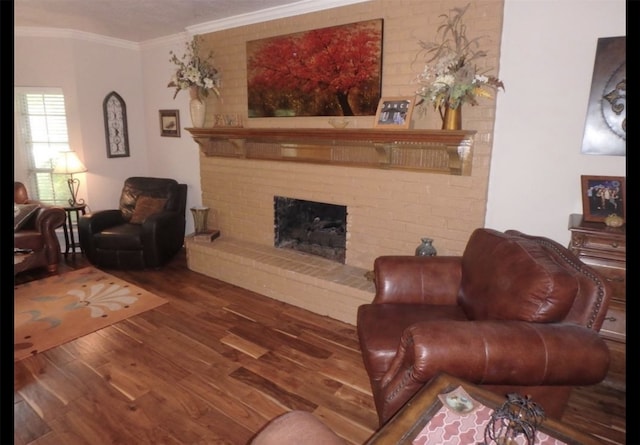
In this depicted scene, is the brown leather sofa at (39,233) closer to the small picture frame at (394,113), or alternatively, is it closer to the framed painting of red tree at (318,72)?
the framed painting of red tree at (318,72)

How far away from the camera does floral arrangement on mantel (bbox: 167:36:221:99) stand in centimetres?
384

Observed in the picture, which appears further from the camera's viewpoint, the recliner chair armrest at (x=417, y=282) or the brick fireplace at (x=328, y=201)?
the brick fireplace at (x=328, y=201)

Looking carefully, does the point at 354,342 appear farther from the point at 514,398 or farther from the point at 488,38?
the point at 488,38

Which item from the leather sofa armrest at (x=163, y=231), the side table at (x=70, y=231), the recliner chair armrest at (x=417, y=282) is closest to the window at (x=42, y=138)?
the side table at (x=70, y=231)

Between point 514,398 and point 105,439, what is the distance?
1894 mm

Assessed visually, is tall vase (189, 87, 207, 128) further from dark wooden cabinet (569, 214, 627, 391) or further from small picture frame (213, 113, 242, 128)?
dark wooden cabinet (569, 214, 627, 391)

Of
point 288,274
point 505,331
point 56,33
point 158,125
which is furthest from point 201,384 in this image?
point 56,33

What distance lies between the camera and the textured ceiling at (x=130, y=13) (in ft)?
10.8

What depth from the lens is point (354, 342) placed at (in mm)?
2742

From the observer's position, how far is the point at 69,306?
324 centimetres

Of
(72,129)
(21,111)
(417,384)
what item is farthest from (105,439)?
(21,111)

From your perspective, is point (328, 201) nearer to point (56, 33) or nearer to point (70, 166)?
point (70, 166)

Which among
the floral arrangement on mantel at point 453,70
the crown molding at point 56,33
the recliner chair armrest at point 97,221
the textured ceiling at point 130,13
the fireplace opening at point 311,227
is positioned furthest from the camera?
the crown molding at point 56,33

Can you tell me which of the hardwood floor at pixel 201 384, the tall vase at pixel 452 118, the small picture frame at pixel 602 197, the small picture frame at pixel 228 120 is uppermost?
the small picture frame at pixel 228 120
